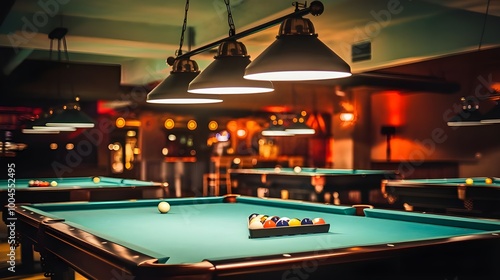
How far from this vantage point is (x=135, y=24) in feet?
24.0

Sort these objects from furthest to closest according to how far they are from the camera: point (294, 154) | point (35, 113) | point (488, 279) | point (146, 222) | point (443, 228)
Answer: point (294, 154) < point (35, 113) < point (146, 222) < point (443, 228) < point (488, 279)

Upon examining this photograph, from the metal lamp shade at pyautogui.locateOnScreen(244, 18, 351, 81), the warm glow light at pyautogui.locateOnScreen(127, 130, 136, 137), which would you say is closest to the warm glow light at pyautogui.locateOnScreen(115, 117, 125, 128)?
the warm glow light at pyautogui.locateOnScreen(127, 130, 136, 137)

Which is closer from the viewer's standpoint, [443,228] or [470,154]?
[443,228]

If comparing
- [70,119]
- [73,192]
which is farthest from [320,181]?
[70,119]

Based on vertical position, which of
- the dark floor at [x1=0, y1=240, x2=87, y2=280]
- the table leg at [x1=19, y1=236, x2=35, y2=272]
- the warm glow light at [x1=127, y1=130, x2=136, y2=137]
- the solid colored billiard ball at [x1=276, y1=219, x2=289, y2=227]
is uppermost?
the warm glow light at [x1=127, y1=130, x2=136, y2=137]

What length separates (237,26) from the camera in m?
6.31

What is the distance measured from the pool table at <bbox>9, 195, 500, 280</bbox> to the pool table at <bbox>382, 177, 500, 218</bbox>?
9.16ft

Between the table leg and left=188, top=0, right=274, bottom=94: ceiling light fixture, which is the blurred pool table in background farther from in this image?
left=188, top=0, right=274, bottom=94: ceiling light fixture

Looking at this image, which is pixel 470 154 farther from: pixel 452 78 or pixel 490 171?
pixel 452 78

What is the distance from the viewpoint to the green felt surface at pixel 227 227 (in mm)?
2465

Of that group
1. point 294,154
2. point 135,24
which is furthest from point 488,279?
point 294,154

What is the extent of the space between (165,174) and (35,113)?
4271 millimetres

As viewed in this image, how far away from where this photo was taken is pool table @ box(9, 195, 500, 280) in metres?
2.08

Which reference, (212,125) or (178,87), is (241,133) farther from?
(178,87)
